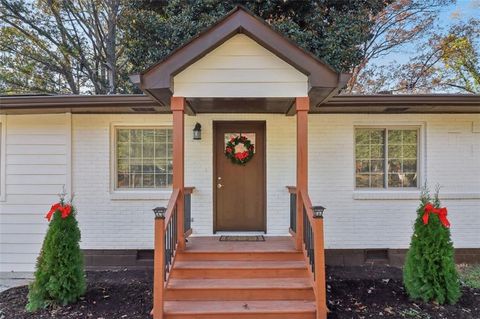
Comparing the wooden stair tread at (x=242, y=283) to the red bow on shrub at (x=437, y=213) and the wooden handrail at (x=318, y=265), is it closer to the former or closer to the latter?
the wooden handrail at (x=318, y=265)

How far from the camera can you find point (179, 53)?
4.06m

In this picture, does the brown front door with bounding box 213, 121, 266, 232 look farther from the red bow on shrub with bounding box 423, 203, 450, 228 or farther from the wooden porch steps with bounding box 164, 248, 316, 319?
the red bow on shrub with bounding box 423, 203, 450, 228

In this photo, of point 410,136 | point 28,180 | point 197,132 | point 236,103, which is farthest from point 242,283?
point 28,180

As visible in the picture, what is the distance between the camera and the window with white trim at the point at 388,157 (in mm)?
5797

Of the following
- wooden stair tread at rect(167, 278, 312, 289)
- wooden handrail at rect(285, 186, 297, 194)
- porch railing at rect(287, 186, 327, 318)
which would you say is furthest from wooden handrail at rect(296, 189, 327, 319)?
wooden handrail at rect(285, 186, 297, 194)

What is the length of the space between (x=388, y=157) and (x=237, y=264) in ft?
11.3

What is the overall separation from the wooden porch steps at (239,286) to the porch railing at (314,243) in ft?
0.44

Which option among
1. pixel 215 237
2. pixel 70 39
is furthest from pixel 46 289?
pixel 70 39

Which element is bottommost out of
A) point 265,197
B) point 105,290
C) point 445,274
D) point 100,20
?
point 105,290

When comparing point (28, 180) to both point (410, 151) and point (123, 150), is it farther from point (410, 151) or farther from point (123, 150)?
point (410, 151)

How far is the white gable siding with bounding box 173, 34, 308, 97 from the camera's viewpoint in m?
4.19

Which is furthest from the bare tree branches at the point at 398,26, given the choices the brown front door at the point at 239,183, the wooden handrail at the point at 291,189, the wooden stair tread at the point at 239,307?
the wooden stair tread at the point at 239,307

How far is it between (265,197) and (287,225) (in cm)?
62

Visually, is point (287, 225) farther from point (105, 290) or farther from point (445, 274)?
point (105, 290)
